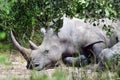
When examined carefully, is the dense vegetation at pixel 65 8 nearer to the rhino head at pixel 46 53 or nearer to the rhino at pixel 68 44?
the rhino head at pixel 46 53

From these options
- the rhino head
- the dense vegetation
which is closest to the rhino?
the rhino head

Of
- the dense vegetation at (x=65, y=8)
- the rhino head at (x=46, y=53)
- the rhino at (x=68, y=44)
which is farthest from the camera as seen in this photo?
the rhino at (x=68, y=44)

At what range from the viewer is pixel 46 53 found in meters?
7.68

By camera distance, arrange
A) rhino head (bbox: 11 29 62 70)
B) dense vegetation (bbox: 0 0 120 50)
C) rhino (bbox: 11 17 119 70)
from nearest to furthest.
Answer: dense vegetation (bbox: 0 0 120 50)
rhino head (bbox: 11 29 62 70)
rhino (bbox: 11 17 119 70)

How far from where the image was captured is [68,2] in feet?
15.4

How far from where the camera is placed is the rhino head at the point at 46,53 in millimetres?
7488

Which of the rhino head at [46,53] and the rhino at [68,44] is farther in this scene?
the rhino at [68,44]

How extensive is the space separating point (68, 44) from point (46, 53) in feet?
1.63

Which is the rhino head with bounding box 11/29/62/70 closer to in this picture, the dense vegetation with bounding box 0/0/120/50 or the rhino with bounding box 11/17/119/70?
the rhino with bounding box 11/17/119/70

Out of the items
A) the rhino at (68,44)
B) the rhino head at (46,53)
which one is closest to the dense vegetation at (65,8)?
the rhino head at (46,53)

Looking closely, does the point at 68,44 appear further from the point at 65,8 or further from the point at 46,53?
the point at 65,8

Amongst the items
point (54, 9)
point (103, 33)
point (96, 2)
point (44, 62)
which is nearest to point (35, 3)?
point (54, 9)

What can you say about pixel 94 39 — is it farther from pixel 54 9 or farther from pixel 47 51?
pixel 54 9

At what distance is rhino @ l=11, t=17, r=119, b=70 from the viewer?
25.1 ft
